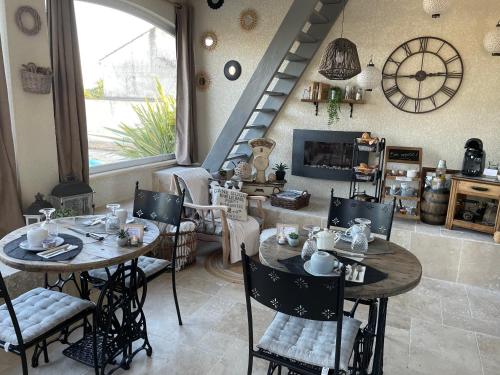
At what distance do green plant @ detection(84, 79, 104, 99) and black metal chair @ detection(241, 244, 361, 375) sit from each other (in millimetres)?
A: 3122

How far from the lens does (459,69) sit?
151 inches

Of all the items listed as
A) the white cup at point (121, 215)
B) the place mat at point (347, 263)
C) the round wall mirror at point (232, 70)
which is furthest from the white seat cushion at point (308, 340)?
the round wall mirror at point (232, 70)

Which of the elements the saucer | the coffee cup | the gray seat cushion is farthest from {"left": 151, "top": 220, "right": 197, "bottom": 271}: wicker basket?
the coffee cup

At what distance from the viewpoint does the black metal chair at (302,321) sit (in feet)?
4.67

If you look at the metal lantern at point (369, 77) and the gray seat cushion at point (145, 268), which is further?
the metal lantern at point (369, 77)

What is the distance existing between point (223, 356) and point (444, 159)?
319 centimetres

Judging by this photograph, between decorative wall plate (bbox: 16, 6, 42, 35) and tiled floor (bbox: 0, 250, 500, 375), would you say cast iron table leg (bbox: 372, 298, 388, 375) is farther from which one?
decorative wall plate (bbox: 16, 6, 42, 35)

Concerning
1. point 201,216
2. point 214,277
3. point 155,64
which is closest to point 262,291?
point 214,277

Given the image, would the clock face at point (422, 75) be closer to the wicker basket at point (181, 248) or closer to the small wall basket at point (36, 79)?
the wicker basket at point (181, 248)

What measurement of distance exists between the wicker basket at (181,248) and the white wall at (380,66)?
6.00 feet

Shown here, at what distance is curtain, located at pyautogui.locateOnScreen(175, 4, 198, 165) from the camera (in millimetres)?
4766

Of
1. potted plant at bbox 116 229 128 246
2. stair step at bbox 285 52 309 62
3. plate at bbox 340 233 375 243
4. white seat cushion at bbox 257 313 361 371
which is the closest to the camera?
white seat cushion at bbox 257 313 361 371

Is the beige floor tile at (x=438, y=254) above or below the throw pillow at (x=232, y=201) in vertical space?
below

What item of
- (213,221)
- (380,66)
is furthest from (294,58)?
(213,221)
